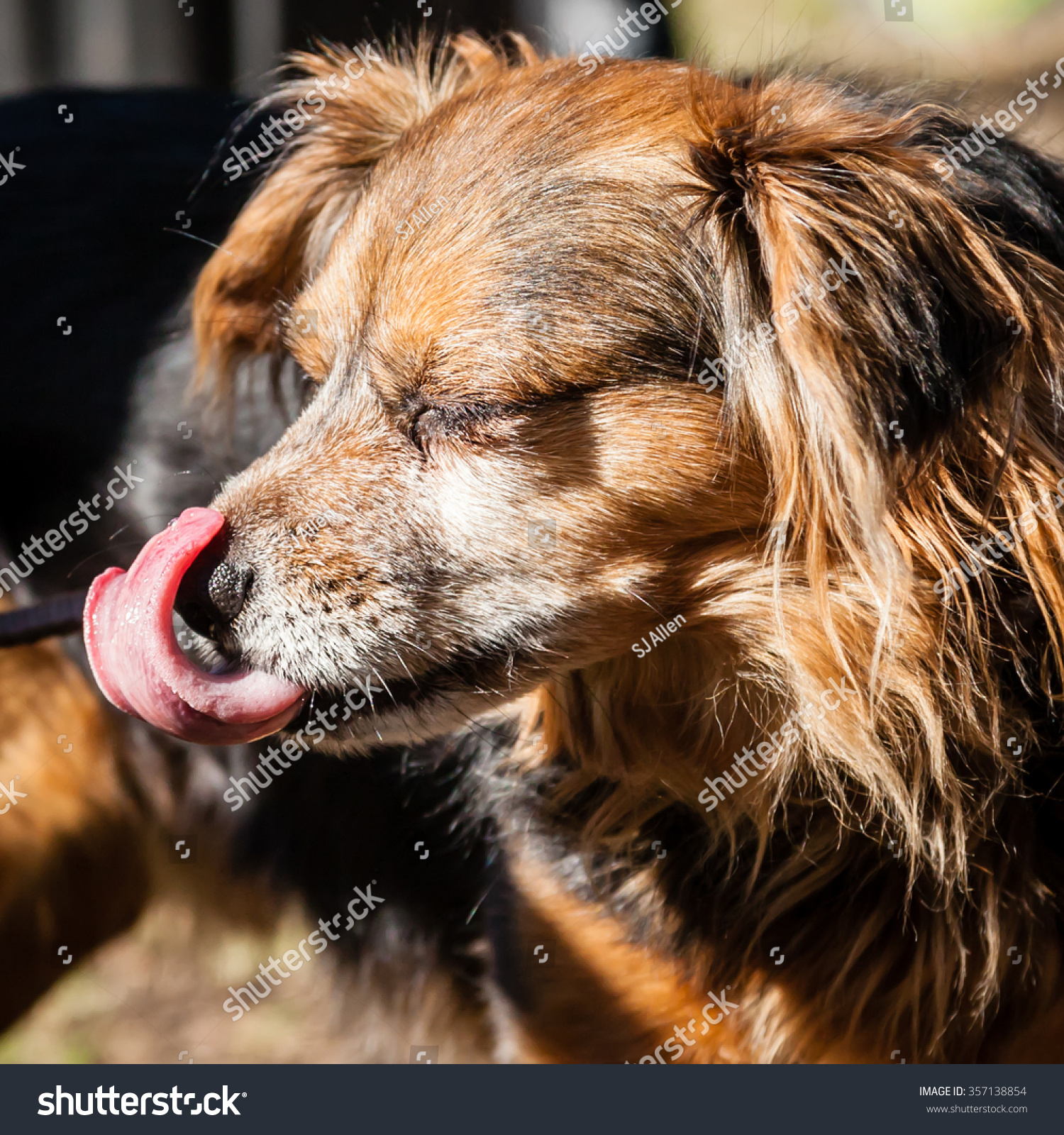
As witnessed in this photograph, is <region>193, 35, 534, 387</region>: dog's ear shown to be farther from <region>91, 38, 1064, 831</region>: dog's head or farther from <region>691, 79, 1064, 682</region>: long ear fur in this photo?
<region>691, 79, 1064, 682</region>: long ear fur

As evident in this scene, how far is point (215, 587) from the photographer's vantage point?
1.40 m

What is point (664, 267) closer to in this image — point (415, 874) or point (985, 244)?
point (985, 244)

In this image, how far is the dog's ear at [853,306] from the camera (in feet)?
3.94

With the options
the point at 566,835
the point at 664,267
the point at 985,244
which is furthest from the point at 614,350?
the point at 566,835

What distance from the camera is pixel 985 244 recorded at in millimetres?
1235

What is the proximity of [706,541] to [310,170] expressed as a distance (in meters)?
1.01

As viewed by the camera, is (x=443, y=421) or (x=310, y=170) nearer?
(x=443, y=421)

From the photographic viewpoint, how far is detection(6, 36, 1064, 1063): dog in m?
1.27
